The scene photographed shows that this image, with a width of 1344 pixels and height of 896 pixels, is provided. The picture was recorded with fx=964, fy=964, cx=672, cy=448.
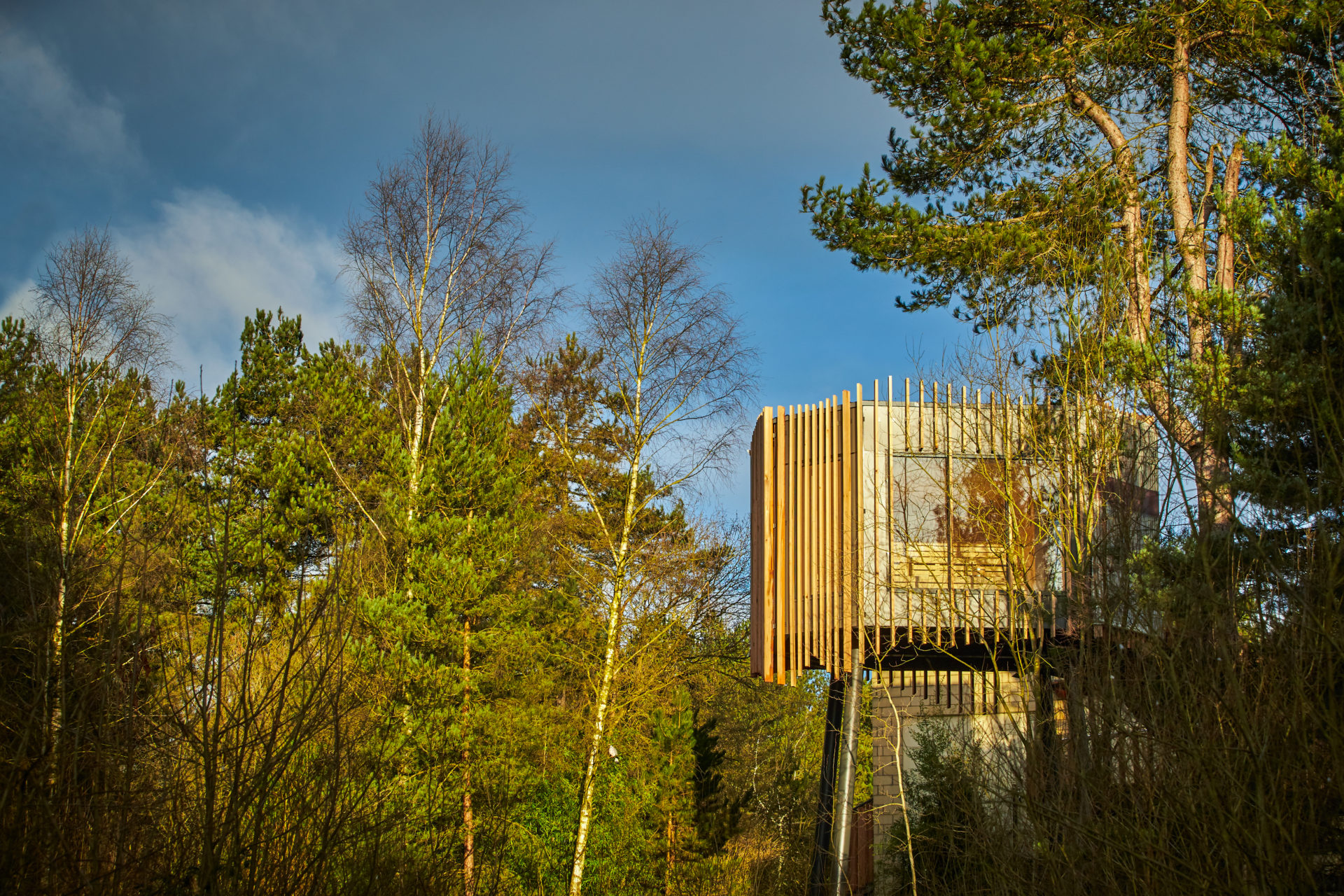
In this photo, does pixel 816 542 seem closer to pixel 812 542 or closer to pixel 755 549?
pixel 812 542

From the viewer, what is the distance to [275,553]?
15.8 meters

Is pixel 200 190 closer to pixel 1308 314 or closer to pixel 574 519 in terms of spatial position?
pixel 574 519

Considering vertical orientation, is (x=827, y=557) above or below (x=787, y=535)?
below

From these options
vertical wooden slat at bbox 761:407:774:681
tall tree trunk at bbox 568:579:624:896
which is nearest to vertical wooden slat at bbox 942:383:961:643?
vertical wooden slat at bbox 761:407:774:681

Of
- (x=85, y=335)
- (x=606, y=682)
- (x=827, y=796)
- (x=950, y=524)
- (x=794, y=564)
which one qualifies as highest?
(x=85, y=335)

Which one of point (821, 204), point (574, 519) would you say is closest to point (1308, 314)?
point (821, 204)

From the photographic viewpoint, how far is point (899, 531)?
34.4 ft

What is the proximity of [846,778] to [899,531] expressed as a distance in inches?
105

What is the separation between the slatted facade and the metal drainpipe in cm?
20

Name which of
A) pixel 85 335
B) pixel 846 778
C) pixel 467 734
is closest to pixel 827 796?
pixel 846 778

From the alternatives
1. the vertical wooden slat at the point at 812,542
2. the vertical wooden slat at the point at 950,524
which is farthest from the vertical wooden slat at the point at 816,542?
the vertical wooden slat at the point at 950,524

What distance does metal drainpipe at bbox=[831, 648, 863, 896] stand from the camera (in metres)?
10.2

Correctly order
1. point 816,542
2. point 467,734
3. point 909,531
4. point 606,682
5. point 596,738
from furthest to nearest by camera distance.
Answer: point 467,734 → point 596,738 → point 606,682 → point 816,542 → point 909,531

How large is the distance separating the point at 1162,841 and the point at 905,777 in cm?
997
